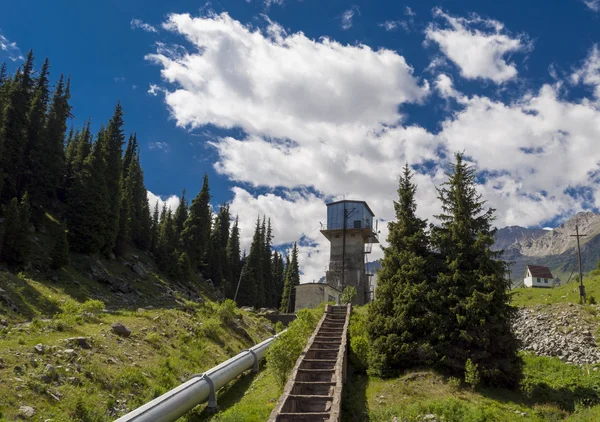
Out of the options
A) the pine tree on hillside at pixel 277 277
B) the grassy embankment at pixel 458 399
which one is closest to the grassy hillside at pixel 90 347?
the grassy embankment at pixel 458 399

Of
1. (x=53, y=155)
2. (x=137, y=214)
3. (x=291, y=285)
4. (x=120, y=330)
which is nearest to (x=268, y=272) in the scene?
(x=291, y=285)

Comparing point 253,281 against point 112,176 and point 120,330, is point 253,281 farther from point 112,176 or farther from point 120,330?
point 120,330

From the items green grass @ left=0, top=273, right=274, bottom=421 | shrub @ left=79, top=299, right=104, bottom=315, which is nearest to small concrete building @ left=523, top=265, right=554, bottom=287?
green grass @ left=0, top=273, right=274, bottom=421

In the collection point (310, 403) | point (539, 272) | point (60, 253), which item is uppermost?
point (539, 272)

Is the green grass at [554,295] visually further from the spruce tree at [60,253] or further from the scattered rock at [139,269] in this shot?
the scattered rock at [139,269]

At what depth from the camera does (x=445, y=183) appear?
24016 mm

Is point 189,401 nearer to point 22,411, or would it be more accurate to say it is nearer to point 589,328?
point 22,411

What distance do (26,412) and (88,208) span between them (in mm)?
38888

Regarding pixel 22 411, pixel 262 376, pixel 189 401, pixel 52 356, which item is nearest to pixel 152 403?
pixel 189 401

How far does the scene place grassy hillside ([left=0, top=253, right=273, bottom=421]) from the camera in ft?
50.5

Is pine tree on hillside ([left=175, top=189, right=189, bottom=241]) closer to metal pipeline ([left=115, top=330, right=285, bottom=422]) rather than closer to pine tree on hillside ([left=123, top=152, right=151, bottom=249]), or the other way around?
pine tree on hillside ([left=123, top=152, right=151, bottom=249])

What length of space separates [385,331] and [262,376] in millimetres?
7387

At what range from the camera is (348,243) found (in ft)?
187

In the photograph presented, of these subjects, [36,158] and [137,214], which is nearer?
[36,158]
